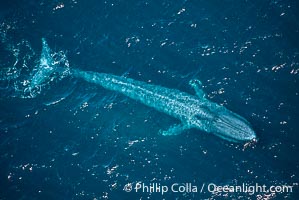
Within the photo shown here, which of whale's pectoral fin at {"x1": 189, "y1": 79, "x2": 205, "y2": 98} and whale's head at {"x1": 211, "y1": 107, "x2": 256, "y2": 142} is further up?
whale's pectoral fin at {"x1": 189, "y1": 79, "x2": 205, "y2": 98}

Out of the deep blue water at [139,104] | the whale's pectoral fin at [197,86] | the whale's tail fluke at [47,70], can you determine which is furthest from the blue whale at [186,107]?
the whale's tail fluke at [47,70]

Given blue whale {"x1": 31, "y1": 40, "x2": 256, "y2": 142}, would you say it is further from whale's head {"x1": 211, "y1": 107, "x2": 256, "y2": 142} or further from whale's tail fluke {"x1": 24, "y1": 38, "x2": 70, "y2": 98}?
whale's tail fluke {"x1": 24, "y1": 38, "x2": 70, "y2": 98}

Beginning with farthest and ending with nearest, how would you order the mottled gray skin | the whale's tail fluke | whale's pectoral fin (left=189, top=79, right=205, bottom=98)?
the whale's tail fluke
whale's pectoral fin (left=189, top=79, right=205, bottom=98)
the mottled gray skin

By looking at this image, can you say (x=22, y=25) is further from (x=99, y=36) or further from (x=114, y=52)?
(x=114, y=52)

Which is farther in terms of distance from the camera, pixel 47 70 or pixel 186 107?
pixel 47 70

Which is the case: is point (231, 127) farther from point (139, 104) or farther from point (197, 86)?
point (139, 104)

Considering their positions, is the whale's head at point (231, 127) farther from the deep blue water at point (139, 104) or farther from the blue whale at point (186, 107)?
the deep blue water at point (139, 104)

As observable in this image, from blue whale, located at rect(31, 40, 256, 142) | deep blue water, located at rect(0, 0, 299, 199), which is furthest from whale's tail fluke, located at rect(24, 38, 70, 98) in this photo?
blue whale, located at rect(31, 40, 256, 142)

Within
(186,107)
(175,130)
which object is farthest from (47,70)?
(186,107)
